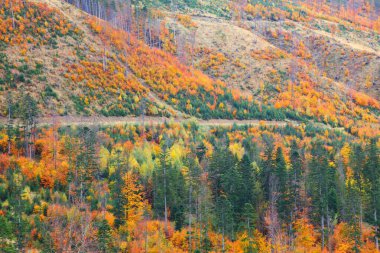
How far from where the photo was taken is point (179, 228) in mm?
52281

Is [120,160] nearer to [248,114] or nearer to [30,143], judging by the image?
[30,143]

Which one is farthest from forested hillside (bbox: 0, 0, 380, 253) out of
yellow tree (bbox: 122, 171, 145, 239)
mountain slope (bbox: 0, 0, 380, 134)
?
mountain slope (bbox: 0, 0, 380, 134)

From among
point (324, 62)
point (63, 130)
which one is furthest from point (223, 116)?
point (324, 62)

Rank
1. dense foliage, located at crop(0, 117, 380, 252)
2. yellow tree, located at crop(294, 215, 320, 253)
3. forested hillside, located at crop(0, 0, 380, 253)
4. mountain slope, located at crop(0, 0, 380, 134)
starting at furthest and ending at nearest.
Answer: mountain slope, located at crop(0, 0, 380, 134), yellow tree, located at crop(294, 215, 320, 253), forested hillside, located at crop(0, 0, 380, 253), dense foliage, located at crop(0, 117, 380, 252)

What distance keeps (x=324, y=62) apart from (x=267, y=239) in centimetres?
9965

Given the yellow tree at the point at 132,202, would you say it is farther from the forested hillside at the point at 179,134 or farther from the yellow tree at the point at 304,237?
the yellow tree at the point at 304,237

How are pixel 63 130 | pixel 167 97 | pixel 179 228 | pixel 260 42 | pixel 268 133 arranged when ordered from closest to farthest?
pixel 179 228 → pixel 63 130 → pixel 268 133 → pixel 167 97 → pixel 260 42

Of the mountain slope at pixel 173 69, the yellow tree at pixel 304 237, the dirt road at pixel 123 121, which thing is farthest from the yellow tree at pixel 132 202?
the mountain slope at pixel 173 69

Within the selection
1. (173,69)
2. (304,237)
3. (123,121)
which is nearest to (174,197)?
(304,237)

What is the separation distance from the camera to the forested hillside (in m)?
49.5

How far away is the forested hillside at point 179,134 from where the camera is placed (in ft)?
162

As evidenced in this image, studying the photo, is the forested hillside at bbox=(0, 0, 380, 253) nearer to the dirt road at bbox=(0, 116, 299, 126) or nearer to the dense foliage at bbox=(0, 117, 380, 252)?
the dense foliage at bbox=(0, 117, 380, 252)

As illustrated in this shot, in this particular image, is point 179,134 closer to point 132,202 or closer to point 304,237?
point 132,202

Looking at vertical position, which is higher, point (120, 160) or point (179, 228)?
point (120, 160)
